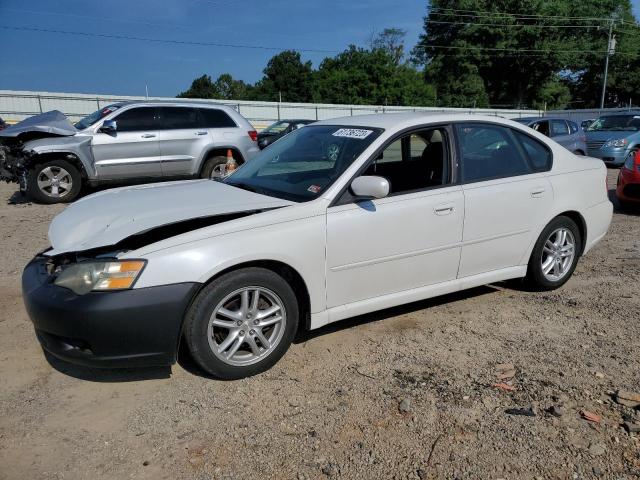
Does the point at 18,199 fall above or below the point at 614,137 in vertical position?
below

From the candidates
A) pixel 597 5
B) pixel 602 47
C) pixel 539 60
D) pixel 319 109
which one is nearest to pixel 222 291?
pixel 319 109

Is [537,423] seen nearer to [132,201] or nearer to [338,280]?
[338,280]

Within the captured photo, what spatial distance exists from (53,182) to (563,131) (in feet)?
39.1

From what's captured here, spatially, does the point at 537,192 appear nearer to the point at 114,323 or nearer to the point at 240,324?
the point at 240,324

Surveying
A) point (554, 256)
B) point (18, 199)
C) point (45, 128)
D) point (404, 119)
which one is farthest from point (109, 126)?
point (554, 256)

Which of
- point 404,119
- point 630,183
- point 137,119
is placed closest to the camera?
point 404,119

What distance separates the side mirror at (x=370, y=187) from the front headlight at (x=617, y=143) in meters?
14.1

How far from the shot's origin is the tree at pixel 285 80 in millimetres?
71875

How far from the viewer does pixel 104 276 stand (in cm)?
298

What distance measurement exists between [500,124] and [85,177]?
25.6ft

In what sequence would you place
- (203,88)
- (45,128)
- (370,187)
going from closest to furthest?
1. (370,187)
2. (45,128)
3. (203,88)

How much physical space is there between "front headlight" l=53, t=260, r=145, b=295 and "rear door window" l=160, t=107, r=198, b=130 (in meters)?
7.86

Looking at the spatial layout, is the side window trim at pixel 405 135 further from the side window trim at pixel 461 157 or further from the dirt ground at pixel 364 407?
the dirt ground at pixel 364 407

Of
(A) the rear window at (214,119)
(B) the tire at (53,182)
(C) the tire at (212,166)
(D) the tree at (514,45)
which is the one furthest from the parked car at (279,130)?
(D) the tree at (514,45)
